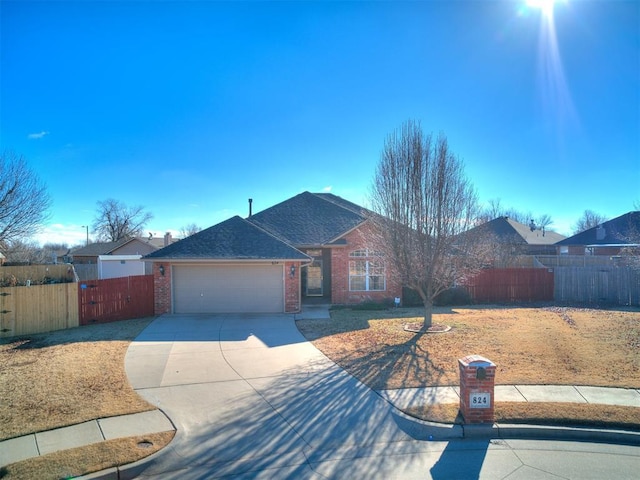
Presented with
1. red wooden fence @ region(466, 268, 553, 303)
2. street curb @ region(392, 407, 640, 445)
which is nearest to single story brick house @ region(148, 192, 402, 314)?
red wooden fence @ region(466, 268, 553, 303)

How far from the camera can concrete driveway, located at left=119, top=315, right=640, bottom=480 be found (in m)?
4.73

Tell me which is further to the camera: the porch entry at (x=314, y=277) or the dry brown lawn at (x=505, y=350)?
the porch entry at (x=314, y=277)

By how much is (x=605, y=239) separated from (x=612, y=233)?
2.38 ft

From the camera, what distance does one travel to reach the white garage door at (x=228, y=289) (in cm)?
1578

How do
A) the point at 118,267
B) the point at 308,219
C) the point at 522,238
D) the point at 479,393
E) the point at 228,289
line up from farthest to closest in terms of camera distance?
the point at 522,238, the point at 118,267, the point at 308,219, the point at 228,289, the point at 479,393

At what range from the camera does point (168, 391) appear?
720 centimetres

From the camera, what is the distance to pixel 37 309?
12.5 metres

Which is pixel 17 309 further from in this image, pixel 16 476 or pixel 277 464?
pixel 277 464

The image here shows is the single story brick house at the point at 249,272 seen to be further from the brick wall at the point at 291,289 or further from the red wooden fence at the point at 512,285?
the red wooden fence at the point at 512,285

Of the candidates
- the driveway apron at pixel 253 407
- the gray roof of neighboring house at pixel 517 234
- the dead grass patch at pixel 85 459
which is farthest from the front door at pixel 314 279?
the gray roof of neighboring house at pixel 517 234

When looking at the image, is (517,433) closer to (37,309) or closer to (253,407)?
(253,407)

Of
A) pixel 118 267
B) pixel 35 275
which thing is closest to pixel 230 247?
pixel 35 275

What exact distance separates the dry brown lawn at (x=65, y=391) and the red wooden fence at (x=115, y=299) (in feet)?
7.76

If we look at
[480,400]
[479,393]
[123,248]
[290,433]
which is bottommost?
[290,433]
